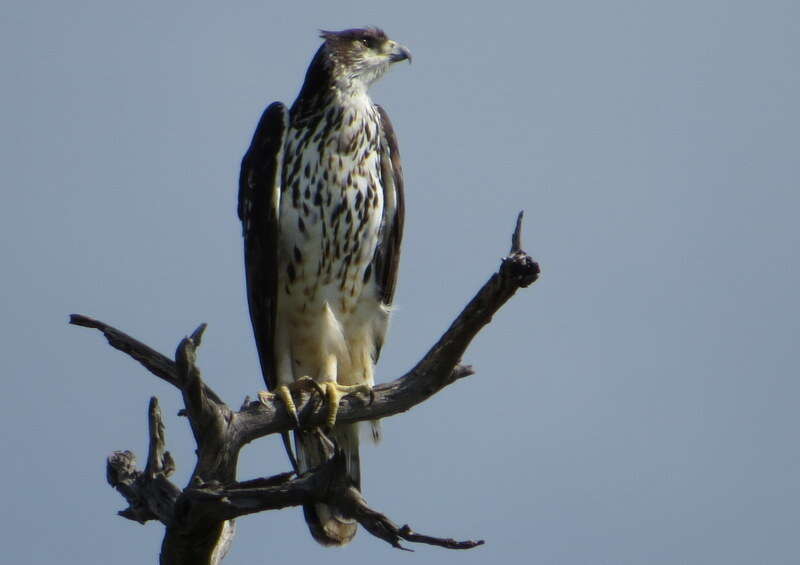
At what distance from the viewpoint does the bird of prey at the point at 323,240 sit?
25.2 feet

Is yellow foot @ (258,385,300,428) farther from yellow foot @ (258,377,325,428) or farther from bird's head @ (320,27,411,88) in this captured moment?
bird's head @ (320,27,411,88)

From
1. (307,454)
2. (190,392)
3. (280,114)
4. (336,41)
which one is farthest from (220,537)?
(336,41)

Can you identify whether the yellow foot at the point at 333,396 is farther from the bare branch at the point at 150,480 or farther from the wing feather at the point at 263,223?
the bare branch at the point at 150,480

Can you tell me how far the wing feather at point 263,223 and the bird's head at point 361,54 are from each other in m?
0.58

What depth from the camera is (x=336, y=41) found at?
28.0ft

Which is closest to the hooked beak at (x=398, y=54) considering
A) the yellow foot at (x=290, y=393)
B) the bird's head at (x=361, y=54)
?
the bird's head at (x=361, y=54)

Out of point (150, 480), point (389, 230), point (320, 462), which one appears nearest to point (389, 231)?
point (389, 230)

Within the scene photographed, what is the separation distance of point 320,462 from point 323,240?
52.8 inches

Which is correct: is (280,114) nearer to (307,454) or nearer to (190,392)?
(307,454)

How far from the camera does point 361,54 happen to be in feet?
27.8

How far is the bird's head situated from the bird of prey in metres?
0.03

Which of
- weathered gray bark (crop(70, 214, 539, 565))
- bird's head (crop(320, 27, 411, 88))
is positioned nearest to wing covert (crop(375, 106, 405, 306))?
bird's head (crop(320, 27, 411, 88))

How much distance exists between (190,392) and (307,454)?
2.57 metres

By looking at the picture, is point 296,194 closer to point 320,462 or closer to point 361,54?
point 361,54
